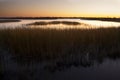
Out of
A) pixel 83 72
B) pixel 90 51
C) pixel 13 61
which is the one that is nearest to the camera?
pixel 83 72

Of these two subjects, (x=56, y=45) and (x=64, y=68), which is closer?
(x=64, y=68)

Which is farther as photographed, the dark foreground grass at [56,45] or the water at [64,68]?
the dark foreground grass at [56,45]

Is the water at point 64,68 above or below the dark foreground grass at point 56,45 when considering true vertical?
below

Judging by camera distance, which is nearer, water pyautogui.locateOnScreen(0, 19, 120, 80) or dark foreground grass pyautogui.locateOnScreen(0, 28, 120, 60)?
water pyautogui.locateOnScreen(0, 19, 120, 80)

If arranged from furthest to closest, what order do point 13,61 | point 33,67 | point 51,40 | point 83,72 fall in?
point 51,40 < point 13,61 < point 33,67 < point 83,72

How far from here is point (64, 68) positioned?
7.41 meters

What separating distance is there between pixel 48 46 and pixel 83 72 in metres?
3.76

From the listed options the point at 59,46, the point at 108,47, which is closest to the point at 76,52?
the point at 59,46

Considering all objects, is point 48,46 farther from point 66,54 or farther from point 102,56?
point 102,56

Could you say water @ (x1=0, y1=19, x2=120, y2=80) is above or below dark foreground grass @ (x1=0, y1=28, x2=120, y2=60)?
below

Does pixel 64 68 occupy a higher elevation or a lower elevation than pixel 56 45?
lower

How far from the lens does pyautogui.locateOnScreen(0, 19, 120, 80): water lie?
21.1ft

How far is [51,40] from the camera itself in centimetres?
1161

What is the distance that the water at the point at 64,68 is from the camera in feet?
21.1
